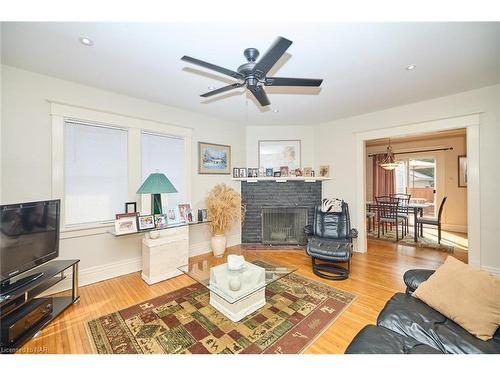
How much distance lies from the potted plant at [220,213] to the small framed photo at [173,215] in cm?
56

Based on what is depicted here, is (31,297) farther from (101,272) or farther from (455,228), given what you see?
(455,228)

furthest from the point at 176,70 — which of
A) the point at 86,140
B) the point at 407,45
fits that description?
the point at 407,45

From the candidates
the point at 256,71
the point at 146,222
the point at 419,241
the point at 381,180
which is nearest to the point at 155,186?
the point at 146,222

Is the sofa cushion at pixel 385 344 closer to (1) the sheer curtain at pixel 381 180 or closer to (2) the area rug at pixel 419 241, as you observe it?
(2) the area rug at pixel 419 241

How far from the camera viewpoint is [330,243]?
312 centimetres

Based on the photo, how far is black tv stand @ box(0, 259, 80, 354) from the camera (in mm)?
1613

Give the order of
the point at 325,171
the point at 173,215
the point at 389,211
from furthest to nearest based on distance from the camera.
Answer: the point at 389,211
the point at 325,171
the point at 173,215

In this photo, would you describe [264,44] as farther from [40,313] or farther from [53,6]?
[40,313]

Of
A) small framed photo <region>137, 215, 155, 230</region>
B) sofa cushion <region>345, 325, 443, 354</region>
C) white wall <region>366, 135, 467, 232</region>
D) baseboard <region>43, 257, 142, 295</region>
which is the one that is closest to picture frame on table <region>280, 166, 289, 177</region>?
small framed photo <region>137, 215, 155, 230</region>

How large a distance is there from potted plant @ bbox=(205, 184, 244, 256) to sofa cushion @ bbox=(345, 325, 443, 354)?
2657 millimetres

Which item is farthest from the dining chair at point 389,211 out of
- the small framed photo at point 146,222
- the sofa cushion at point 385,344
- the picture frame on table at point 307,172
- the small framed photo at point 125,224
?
the small framed photo at point 125,224

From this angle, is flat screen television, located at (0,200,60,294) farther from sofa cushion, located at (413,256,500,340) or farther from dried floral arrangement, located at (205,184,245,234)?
sofa cushion, located at (413,256,500,340)

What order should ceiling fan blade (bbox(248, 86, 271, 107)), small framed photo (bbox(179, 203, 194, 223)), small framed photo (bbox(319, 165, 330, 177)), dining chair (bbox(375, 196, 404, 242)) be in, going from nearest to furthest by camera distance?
ceiling fan blade (bbox(248, 86, 271, 107)), small framed photo (bbox(179, 203, 194, 223)), small framed photo (bbox(319, 165, 330, 177)), dining chair (bbox(375, 196, 404, 242))

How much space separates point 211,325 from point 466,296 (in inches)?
76.4
